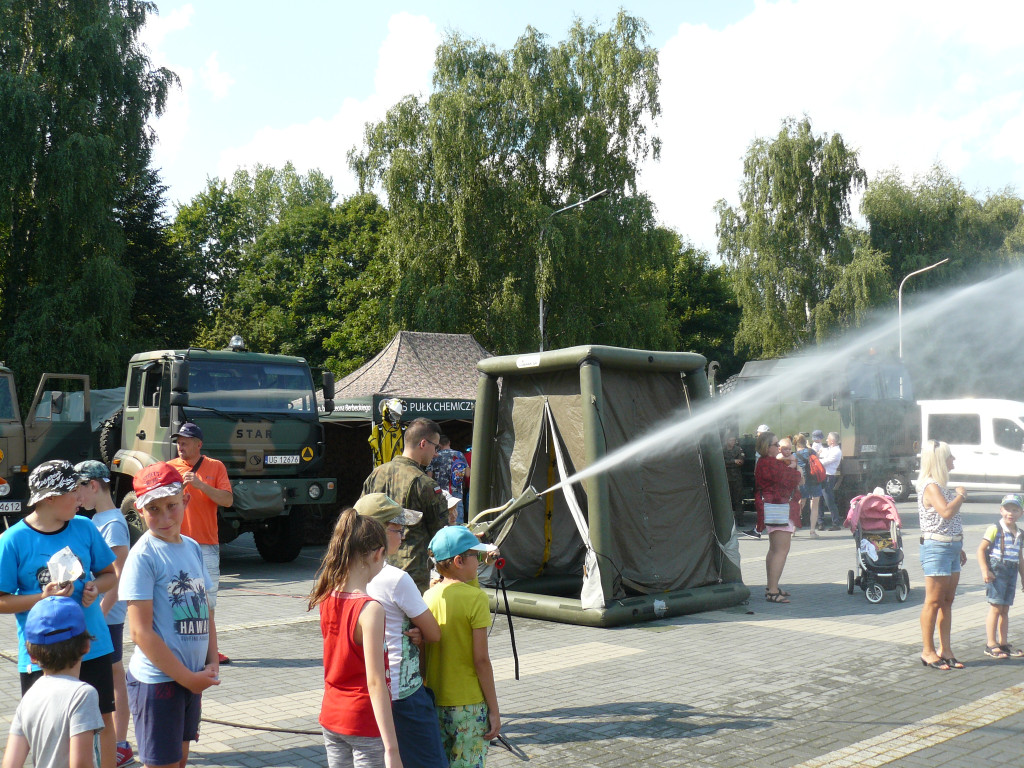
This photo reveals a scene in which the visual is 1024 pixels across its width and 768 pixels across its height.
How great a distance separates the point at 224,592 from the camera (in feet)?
37.9

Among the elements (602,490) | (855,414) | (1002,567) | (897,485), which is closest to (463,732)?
(602,490)

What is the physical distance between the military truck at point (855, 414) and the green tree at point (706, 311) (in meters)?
34.3

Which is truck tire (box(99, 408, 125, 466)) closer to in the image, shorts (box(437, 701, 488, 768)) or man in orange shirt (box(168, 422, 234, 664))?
man in orange shirt (box(168, 422, 234, 664))

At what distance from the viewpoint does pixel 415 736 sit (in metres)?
3.59

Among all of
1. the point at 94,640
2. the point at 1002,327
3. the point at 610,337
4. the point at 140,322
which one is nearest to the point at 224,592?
the point at 94,640

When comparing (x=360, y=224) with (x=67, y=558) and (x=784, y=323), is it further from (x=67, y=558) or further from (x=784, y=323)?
(x=67, y=558)

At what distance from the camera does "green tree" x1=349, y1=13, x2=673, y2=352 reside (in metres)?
30.9

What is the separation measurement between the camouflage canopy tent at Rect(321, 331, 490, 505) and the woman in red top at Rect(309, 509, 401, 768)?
11.3m

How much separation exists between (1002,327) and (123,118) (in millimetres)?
48435

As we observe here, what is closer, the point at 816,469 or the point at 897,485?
the point at 816,469

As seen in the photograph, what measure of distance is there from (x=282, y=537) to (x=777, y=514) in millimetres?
7343

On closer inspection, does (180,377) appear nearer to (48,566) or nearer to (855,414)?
(48,566)

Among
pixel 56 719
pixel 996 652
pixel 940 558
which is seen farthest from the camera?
pixel 996 652

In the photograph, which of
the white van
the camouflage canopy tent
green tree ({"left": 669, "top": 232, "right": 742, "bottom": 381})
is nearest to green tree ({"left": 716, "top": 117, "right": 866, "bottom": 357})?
green tree ({"left": 669, "top": 232, "right": 742, "bottom": 381})
